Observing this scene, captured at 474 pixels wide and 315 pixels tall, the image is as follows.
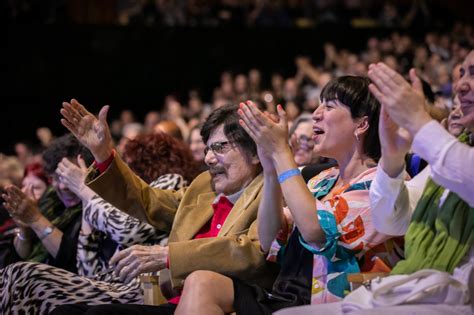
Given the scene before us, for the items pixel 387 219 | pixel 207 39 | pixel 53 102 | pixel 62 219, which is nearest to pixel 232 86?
pixel 207 39

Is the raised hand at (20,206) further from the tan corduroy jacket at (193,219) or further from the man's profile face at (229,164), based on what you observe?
the man's profile face at (229,164)

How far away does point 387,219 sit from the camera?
2547 millimetres

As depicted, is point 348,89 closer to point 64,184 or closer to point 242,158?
point 242,158

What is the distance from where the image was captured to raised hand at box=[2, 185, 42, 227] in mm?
4094

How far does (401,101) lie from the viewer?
7.66ft

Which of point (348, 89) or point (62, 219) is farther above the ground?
point (348, 89)

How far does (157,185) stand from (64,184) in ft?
1.89

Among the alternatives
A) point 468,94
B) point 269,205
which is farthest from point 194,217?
point 468,94

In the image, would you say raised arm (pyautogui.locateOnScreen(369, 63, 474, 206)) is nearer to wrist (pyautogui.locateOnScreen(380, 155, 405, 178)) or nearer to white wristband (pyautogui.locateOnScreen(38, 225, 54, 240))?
wrist (pyautogui.locateOnScreen(380, 155, 405, 178))

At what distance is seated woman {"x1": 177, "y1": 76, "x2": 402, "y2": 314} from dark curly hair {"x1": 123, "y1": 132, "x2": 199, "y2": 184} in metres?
1.14

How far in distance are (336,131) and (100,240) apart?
4.94 ft

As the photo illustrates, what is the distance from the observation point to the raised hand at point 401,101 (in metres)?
2.33

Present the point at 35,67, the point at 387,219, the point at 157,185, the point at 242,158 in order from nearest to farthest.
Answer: the point at 387,219 < the point at 242,158 < the point at 157,185 < the point at 35,67

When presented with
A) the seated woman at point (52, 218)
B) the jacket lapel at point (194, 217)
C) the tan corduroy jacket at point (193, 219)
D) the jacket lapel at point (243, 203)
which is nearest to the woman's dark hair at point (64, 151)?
Answer: the seated woman at point (52, 218)
